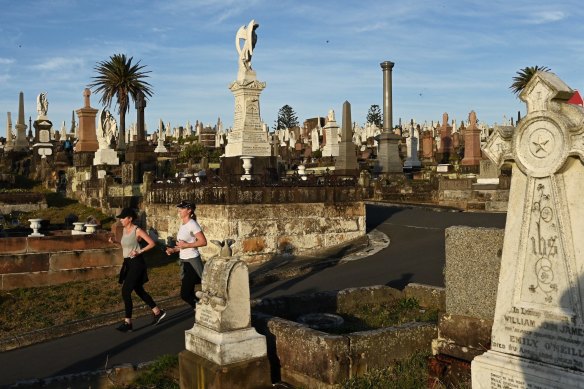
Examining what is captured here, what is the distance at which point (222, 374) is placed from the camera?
552cm

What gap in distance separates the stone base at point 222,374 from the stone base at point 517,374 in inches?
77.4

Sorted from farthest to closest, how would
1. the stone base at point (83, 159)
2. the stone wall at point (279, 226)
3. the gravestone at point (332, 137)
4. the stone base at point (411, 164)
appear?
the gravestone at point (332, 137), the stone base at point (411, 164), the stone base at point (83, 159), the stone wall at point (279, 226)

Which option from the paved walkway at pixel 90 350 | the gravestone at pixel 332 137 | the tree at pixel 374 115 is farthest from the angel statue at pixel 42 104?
the tree at pixel 374 115

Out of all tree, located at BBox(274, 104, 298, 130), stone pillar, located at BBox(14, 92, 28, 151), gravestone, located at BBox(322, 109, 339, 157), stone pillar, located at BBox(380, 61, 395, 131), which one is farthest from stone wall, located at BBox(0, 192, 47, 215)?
tree, located at BBox(274, 104, 298, 130)

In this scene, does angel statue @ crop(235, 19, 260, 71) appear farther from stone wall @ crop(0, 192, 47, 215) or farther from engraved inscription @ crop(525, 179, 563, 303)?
engraved inscription @ crop(525, 179, 563, 303)

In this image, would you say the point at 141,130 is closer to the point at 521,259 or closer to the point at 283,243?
the point at 283,243

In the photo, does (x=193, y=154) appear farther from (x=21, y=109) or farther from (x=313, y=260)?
(x=313, y=260)

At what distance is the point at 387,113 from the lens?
3072cm

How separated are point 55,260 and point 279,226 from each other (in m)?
4.62

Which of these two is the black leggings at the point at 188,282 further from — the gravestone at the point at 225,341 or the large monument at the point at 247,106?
the large monument at the point at 247,106

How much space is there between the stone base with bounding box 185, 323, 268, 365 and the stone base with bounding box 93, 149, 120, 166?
23.7 meters

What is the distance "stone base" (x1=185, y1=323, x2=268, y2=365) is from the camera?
562cm

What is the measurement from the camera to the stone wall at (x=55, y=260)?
11.5 metres

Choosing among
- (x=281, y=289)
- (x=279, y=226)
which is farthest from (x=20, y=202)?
(x=281, y=289)
